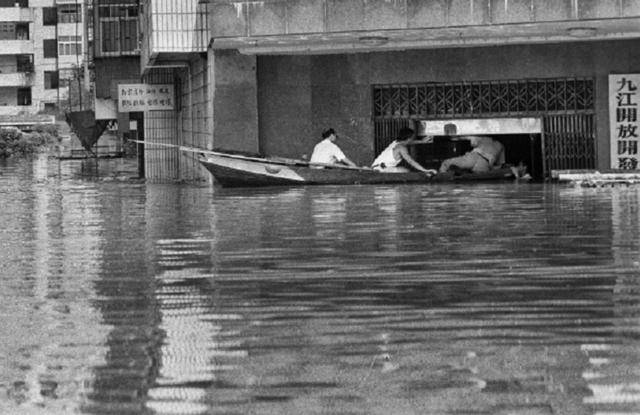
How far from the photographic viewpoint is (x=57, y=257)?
12.9 meters

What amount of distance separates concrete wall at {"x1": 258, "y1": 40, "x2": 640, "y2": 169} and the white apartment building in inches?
2764

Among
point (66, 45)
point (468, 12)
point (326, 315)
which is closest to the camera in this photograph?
point (326, 315)

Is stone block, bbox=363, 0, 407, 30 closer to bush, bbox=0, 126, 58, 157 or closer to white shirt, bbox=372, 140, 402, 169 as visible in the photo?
white shirt, bbox=372, 140, 402, 169

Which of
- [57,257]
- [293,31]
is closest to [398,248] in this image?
[57,257]

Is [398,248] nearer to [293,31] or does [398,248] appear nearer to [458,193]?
[458,193]

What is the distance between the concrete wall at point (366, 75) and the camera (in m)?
26.9

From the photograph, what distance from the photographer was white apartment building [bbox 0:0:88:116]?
322ft

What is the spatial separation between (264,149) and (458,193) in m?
6.17

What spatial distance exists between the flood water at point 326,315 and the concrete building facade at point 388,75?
30.2ft

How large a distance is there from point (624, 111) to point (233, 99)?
6571mm

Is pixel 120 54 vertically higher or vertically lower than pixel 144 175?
higher

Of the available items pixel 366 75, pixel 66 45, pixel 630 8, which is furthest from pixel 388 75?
pixel 66 45

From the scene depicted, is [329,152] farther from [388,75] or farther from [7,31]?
[7,31]

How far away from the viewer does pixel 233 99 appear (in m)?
27.3
